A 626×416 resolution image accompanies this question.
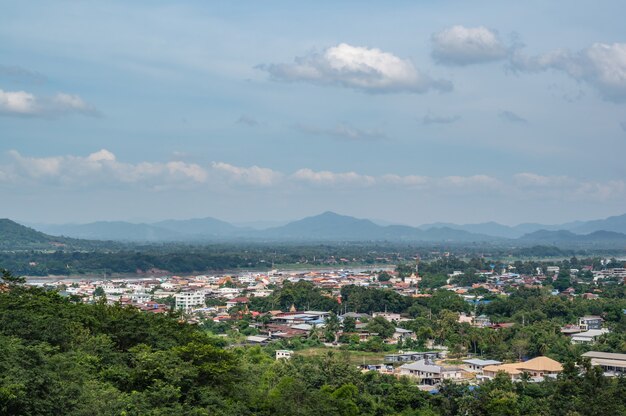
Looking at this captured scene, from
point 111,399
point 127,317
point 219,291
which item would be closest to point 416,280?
point 219,291

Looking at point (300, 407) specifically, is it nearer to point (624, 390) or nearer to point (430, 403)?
point (430, 403)

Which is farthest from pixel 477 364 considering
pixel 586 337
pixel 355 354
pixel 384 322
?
pixel 384 322

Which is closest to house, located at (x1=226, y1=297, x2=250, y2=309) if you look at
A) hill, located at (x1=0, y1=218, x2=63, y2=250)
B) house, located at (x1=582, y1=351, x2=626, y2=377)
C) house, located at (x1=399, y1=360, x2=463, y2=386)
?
house, located at (x1=399, y1=360, x2=463, y2=386)

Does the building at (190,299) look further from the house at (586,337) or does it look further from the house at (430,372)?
the house at (430,372)

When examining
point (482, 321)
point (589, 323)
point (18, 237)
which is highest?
point (18, 237)

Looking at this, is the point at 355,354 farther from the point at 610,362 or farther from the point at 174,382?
the point at 174,382

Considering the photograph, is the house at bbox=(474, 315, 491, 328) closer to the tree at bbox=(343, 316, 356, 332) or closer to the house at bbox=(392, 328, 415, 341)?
the house at bbox=(392, 328, 415, 341)
